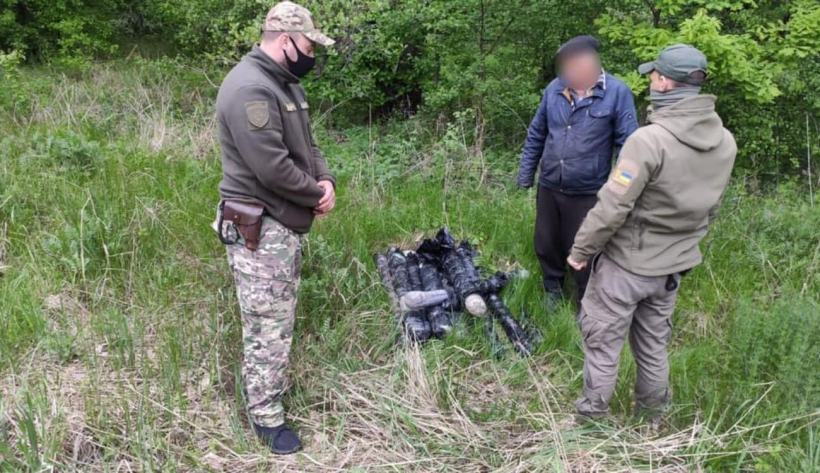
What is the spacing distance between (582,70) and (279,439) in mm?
2718

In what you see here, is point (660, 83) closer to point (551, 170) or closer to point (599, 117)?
point (599, 117)

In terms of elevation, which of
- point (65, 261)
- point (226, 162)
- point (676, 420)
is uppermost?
point (226, 162)

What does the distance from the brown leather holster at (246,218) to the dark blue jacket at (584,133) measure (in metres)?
2.03

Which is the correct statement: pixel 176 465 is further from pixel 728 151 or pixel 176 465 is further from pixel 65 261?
pixel 728 151

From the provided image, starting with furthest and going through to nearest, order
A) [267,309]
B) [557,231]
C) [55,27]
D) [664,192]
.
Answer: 1. [55,27]
2. [557,231]
3. [267,309]
4. [664,192]

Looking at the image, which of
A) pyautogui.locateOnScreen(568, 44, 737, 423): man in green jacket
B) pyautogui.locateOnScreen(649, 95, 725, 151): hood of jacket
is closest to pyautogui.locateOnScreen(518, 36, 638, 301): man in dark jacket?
pyautogui.locateOnScreen(568, 44, 737, 423): man in green jacket

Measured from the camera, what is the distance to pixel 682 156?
2.63 m

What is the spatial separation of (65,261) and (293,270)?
1.92 meters

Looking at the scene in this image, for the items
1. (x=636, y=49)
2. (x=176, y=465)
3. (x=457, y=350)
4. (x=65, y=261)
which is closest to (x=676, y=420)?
(x=457, y=350)

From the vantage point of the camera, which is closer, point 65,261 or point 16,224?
point 65,261

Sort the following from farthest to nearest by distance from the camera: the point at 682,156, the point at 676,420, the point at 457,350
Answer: the point at 457,350, the point at 676,420, the point at 682,156

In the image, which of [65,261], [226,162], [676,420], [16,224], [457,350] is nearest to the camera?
[226,162]

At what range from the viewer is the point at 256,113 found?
2621mm

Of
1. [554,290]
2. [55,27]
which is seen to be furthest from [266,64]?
[55,27]
